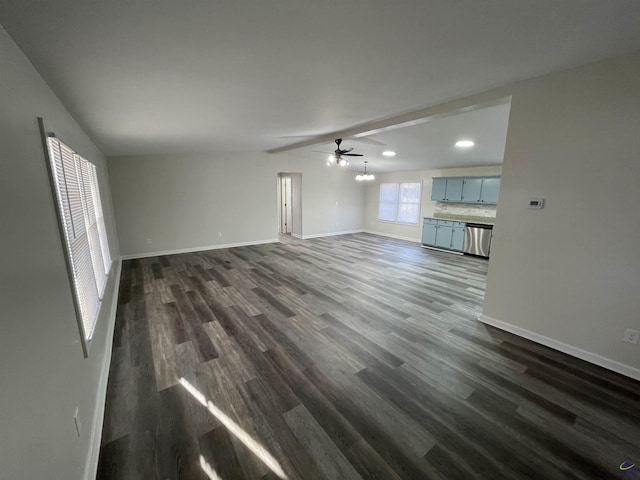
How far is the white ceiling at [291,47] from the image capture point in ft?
4.13

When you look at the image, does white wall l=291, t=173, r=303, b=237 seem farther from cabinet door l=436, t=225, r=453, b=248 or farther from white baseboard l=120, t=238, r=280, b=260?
cabinet door l=436, t=225, r=453, b=248

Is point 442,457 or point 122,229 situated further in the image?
point 122,229

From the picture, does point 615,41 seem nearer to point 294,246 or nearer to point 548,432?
point 548,432

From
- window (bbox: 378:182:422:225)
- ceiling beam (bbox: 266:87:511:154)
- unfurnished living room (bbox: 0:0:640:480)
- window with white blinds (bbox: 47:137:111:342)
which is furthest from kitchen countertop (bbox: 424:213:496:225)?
window with white blinds (bbox: 47:137:111:342)

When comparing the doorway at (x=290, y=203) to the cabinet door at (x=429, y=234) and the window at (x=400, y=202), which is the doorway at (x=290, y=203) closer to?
the window at (x=400, y=202)

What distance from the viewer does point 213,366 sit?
92.5 inches

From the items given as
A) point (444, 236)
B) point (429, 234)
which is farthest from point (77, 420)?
point (429, 234)

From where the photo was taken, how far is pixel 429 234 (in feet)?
23.6

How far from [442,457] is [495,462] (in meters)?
0.30

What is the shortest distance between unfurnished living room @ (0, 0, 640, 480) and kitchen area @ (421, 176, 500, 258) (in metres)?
2.59

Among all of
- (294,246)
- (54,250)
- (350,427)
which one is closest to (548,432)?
(350,427)

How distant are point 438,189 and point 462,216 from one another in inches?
38.0

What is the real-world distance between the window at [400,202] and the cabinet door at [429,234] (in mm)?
825

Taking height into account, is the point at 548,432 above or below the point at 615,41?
below
